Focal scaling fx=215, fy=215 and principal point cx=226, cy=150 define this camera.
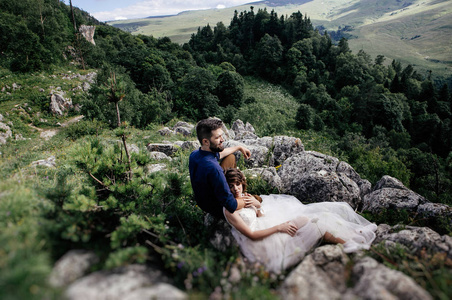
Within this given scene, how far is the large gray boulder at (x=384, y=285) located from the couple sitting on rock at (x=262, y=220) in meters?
0.90

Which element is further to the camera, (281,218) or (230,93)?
(230,93)

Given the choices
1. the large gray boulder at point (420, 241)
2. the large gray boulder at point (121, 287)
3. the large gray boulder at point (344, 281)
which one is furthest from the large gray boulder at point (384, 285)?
the large gray boulder at point (121, 287)

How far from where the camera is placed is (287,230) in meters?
3.72

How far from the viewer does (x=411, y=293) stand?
2068mm

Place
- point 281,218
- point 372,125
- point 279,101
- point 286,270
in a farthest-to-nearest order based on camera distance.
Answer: point 279,101
point 372,125
point 281,218
point 286,270

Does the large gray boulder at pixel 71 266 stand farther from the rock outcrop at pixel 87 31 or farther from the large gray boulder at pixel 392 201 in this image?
the rock outcrop at pixel 87 31

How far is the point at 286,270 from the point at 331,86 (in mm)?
65444

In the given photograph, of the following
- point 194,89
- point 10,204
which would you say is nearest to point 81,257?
point 10,204

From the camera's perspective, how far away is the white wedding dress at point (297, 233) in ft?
11.0

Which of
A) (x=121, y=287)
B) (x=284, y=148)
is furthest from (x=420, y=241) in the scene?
(x=284, y=148)

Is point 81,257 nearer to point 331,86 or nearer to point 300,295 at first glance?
point 300,295

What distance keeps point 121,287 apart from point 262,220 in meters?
2.78

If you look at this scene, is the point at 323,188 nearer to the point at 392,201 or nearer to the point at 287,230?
the point at 392,201

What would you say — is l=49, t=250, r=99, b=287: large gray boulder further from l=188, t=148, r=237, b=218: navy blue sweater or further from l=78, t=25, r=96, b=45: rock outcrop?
l=78, t=25, r=96, b=45: rock outcrop
